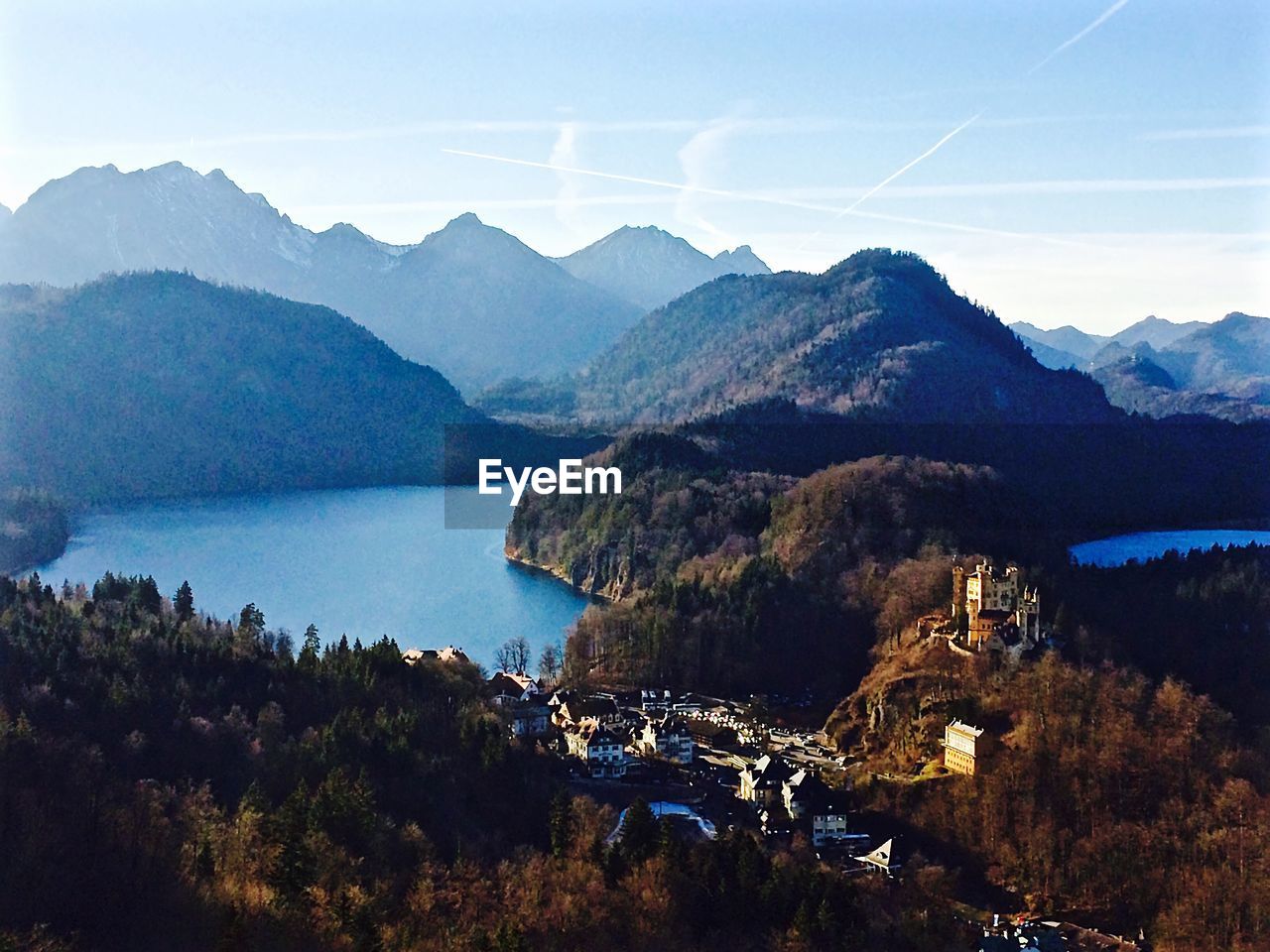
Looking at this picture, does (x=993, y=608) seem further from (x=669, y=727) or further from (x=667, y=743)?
(x=667, y=743)

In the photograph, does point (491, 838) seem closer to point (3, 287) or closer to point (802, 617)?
point (802, 617)

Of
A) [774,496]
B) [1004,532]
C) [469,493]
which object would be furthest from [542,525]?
[469,493]

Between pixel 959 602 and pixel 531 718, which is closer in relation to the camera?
pixel 531 718

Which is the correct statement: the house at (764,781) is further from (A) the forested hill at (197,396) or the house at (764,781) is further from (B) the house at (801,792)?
(A) the forested hill at (197,396)

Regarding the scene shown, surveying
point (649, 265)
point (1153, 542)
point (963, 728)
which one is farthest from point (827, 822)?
point (649, 265)

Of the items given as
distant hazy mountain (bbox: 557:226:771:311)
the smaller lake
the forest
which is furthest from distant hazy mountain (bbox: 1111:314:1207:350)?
the forest
